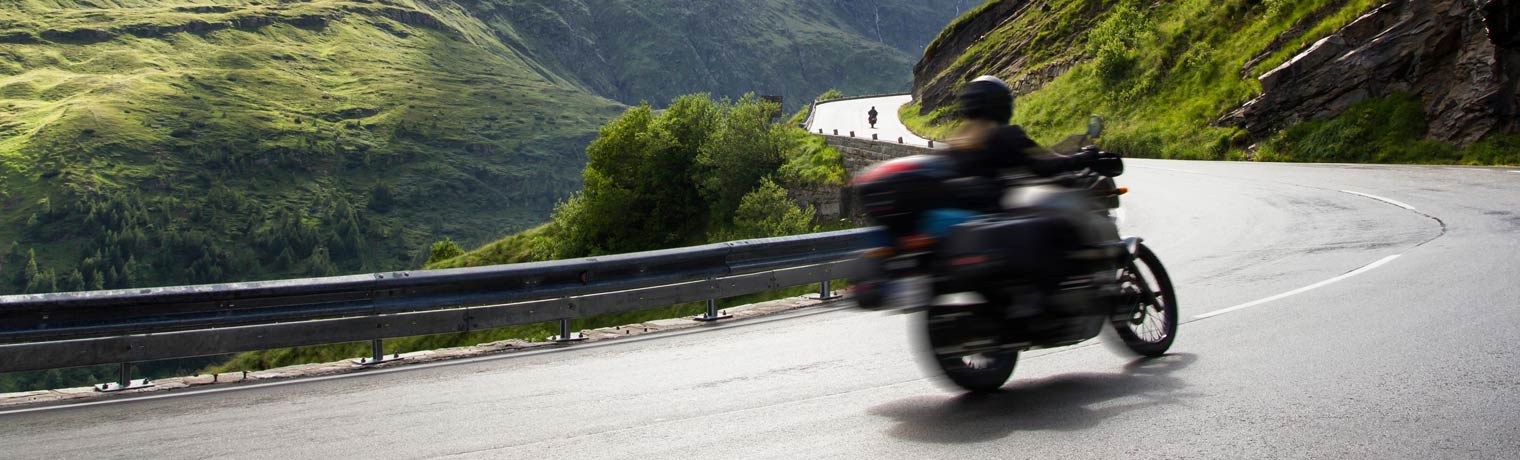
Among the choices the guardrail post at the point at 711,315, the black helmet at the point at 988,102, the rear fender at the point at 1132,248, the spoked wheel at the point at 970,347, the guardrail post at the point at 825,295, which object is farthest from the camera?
the guardrail post at the point at 825,295

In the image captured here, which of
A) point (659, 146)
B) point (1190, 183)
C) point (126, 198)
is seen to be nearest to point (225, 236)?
point (126, 198)

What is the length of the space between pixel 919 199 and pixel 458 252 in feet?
354

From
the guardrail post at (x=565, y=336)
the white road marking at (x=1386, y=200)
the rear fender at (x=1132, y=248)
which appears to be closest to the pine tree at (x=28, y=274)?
the guardrail post at (x=565, y=336)

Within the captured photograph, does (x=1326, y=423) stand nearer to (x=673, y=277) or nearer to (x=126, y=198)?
(x=673, y=277)

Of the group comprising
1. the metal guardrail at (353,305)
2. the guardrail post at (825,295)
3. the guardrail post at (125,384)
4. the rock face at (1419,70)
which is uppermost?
the rock face at (1419,70)

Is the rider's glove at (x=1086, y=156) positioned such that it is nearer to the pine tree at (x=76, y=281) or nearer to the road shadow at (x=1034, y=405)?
the road shadow at (x=1034, y=405)

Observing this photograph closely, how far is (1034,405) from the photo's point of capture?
528cm

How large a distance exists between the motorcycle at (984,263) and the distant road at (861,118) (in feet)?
146

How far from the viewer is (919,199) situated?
5422 mm

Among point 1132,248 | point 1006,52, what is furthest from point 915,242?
point 1006,52

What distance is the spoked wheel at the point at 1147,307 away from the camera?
611 cm

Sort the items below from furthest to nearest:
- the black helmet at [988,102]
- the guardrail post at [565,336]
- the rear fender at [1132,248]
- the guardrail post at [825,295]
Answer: the guardrail post at [825,295] → the guardrail post at [565,336] → the rear fender at [1132,248] → the black helmet at [988,102]

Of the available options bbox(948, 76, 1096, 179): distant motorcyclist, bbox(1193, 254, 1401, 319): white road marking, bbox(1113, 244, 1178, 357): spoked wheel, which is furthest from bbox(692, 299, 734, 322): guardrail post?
bbox(948, 76, 1096, 179): distant motorcyclist

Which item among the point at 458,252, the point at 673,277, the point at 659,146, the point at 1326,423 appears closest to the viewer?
the point at 1326,423
